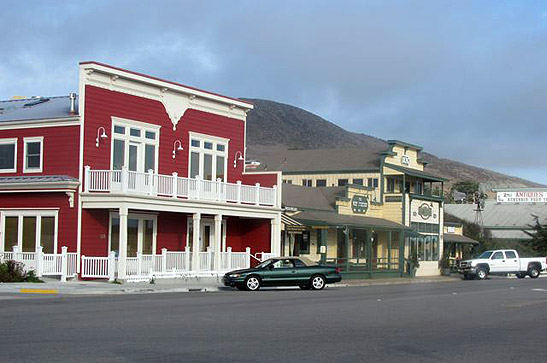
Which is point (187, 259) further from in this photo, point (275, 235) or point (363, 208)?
point (363, 208)

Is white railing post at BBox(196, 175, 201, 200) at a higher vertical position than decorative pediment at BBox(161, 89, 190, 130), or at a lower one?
lower

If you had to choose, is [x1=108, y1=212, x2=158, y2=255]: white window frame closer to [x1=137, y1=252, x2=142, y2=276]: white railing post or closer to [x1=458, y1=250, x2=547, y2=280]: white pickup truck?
[x1=137, y1=252, x2=142, y2=276]: white railing post

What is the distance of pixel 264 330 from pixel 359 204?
35543 mm

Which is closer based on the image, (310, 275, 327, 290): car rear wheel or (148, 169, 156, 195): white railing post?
(310, 275, 327, 290): car rear wheel

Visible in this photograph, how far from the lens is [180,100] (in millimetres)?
38594

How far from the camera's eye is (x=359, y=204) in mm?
51312

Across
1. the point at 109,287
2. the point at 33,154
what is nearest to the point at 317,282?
the point at 109,287

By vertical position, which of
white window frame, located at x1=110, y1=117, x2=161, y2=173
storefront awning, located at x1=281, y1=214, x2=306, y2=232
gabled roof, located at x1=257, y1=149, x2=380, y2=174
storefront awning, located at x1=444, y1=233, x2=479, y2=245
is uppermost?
gabled roof, located at x1=257, y1=149, x2=380, y2=174

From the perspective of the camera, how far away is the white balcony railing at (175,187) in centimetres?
3328

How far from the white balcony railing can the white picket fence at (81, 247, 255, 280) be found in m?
2.47

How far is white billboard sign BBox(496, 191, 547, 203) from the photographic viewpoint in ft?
322

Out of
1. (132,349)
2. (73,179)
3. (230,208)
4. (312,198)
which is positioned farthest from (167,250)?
(132,349)

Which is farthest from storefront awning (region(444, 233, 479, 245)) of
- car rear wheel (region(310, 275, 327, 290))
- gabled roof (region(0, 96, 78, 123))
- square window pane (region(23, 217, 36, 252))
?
square window pane (region(23, 217, 36, 252))

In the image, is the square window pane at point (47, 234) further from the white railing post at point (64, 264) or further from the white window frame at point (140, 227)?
the white window frame at point (140, 227)
